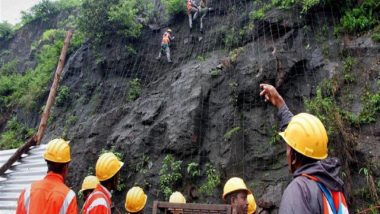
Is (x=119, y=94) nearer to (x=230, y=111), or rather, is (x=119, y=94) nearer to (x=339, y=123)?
(x=230, y=111)

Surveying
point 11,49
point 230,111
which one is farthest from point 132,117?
point 11,49

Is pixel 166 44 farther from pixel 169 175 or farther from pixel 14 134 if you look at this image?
pixel 14 134

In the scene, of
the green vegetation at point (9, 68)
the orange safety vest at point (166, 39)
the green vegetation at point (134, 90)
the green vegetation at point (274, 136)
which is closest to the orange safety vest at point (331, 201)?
the green vegetation at point (274, 136)

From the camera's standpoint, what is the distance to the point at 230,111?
27.1 ft

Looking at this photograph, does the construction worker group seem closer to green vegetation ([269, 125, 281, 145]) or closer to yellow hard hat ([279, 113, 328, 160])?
yellow hard hat ([279, 113, 328, 160])

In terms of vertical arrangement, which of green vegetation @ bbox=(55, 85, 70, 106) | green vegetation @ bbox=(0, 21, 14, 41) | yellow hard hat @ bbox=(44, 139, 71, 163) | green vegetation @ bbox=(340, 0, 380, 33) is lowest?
yellow hard hat @ bbox=(44, 139, 71, 163)

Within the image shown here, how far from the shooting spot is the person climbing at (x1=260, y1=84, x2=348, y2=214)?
1862 mm

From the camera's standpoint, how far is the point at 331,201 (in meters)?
1.92

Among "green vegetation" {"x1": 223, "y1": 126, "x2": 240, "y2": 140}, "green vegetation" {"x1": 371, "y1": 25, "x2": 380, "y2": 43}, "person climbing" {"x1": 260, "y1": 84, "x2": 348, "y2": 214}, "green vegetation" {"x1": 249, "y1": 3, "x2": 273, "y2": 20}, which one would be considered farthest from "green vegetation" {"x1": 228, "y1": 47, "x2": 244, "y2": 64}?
"person climbing" {"x1": 260, "y1": 84, "x2": 348, "y2": 214}

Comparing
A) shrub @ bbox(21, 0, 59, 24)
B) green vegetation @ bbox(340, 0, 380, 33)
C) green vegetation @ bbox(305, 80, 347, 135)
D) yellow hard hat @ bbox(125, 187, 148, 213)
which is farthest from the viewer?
shrub @ bbox(21, 0, 59, 24)

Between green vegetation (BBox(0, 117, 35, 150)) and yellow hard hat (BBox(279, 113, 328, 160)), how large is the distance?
12.8 meters

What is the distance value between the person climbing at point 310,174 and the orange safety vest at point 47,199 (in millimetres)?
1997

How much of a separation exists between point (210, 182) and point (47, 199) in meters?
4.76

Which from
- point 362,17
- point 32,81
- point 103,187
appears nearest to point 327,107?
point 362,17
